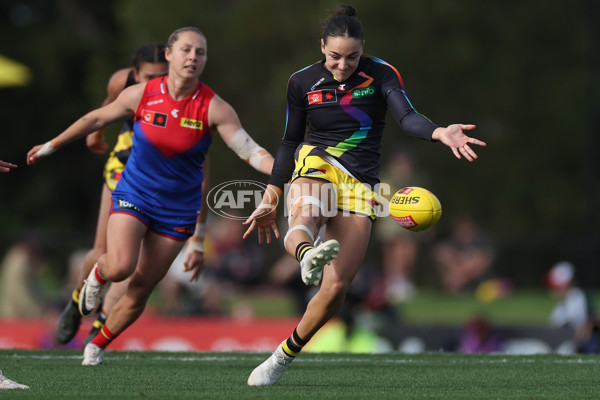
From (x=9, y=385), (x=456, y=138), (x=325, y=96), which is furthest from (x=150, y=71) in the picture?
(x=456, y=138)

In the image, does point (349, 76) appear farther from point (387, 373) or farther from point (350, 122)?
point (387, 373)

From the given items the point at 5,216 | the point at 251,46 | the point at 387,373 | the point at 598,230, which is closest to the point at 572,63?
the point at 598,230

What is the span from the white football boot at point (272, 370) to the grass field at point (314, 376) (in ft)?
0.27

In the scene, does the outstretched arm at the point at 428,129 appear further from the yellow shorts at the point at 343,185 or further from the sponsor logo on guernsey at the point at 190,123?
the sponsor logo on guernsey at the point at 190,123

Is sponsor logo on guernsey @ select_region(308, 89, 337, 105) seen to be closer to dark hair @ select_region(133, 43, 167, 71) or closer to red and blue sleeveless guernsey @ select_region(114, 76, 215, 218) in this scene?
red and blue sleeveless guernsey @ select_region(114, 76, 215, 218)

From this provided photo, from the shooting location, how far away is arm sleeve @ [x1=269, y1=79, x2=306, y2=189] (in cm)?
734

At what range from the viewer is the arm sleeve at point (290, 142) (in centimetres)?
734

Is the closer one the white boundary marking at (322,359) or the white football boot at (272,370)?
the white football boot at (272,370)

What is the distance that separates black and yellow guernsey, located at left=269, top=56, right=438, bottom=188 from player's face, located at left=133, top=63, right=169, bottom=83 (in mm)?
2006

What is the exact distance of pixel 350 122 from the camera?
728cm

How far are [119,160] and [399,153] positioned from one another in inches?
346

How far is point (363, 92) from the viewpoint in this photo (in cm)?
727

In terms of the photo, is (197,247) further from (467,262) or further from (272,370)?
(467,262)

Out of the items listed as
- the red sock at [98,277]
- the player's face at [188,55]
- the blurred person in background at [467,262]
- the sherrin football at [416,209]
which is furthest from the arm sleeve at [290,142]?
the blurred person in background at [467,262]
